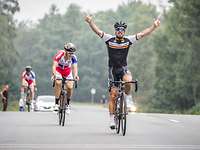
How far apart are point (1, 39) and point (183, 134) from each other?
65.8m

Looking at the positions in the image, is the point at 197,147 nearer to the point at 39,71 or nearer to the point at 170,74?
the point at 170,74

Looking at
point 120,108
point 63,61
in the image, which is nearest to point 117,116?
point 120,108

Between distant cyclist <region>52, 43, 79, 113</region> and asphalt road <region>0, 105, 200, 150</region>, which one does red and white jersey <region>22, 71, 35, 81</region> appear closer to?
distant cyclist <region>52, 43, 79, 113</region>

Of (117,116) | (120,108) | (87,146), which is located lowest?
(87,146)

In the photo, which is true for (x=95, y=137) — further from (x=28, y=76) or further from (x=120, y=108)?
(x=28, y=76)

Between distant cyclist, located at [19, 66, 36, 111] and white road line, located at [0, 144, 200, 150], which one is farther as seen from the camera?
distant cyclist, located at [19, 66, 36, 111]

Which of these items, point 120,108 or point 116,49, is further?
point 116,49

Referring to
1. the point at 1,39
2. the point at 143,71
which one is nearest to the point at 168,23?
the point at 1,39

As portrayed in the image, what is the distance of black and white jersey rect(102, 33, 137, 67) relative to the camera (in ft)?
52.9

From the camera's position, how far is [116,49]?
638 inches

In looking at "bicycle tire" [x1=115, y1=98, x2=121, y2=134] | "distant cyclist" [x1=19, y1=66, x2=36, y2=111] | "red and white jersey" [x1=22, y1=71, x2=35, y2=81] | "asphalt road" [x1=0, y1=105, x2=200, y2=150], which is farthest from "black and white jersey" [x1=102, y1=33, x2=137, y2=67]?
"red and white jersey" [x1=22, y1=71, x2=35, y2=81]

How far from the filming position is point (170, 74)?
2987 inches

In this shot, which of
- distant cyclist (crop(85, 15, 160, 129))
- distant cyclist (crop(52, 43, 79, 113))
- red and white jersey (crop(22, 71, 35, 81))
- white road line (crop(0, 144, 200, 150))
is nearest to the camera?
white road line (crop(0, 144, 200, 150))

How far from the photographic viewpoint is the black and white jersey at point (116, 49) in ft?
52.9
